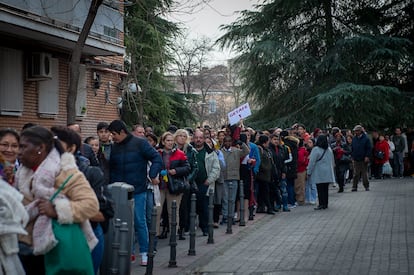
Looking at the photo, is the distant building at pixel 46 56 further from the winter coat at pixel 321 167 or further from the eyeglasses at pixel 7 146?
the eyeglasses at pixel 7 146

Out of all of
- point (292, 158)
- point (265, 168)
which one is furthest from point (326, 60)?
point (265, 168)

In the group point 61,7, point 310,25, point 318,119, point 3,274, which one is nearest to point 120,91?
point 61,7

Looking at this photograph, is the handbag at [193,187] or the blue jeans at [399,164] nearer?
the handbag at [193,187]

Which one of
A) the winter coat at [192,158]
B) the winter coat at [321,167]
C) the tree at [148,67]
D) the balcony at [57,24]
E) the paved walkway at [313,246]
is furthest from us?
the tree at [148,67]

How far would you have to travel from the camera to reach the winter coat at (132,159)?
31.8 feet

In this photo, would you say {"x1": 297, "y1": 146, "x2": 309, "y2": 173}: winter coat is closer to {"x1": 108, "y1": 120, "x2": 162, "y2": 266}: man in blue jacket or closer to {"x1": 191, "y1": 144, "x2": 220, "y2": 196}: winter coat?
{"x1": 191, "y1": 144, "x2": 220, "y2": 196}: winter coat

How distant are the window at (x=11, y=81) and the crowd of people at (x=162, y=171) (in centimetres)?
480

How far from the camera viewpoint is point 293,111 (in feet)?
123

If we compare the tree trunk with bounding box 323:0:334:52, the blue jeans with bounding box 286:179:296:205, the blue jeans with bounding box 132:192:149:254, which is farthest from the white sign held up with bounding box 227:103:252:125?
the tree trunk with bounding box 323:0:334:52

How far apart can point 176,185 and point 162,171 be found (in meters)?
0.80

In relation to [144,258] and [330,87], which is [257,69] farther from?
[144,258]

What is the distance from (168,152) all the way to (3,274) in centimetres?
763

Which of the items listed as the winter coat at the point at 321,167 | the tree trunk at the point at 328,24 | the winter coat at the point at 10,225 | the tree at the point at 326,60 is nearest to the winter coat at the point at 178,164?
the winter coat at the point at 321,167

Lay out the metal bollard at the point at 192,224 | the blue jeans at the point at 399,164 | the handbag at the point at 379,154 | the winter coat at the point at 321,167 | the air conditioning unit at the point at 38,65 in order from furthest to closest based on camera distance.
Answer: the blue jeans at the point at 399,164
the handbag at the point at 379,154
the air conditioning unit at the point at 38,65
the winter coat at the point at 321,167
the metal bollard at the point at 192,224
